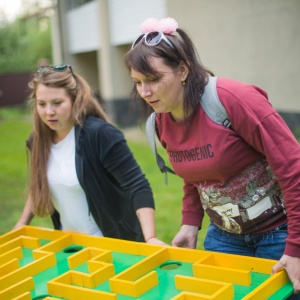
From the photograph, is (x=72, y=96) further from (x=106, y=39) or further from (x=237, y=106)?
(x=106, y=39)

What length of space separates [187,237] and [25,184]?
6.78m

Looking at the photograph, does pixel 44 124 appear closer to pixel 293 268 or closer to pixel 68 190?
A: pixel 68 190

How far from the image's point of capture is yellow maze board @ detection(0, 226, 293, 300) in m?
2.06

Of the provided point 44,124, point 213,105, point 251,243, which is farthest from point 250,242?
point 44,124

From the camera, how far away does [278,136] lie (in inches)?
80.7

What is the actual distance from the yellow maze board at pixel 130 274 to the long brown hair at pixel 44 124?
360 mm

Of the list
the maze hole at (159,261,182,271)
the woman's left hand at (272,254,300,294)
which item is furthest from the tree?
the woman's left hand at (272,254,300,294)

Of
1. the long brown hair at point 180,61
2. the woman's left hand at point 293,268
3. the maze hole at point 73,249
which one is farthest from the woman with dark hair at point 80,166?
the woman's left hand at point 293,268

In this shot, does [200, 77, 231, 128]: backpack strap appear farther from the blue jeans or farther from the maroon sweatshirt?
the blue jeans

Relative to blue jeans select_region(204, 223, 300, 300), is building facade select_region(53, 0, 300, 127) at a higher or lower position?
higher

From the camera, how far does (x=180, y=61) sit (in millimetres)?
2260

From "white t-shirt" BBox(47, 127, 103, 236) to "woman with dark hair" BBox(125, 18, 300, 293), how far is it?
71 cm

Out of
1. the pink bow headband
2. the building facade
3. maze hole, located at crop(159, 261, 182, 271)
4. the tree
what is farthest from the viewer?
the tree

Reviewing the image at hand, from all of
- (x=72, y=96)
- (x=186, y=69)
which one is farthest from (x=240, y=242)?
(x=72, y=96)
